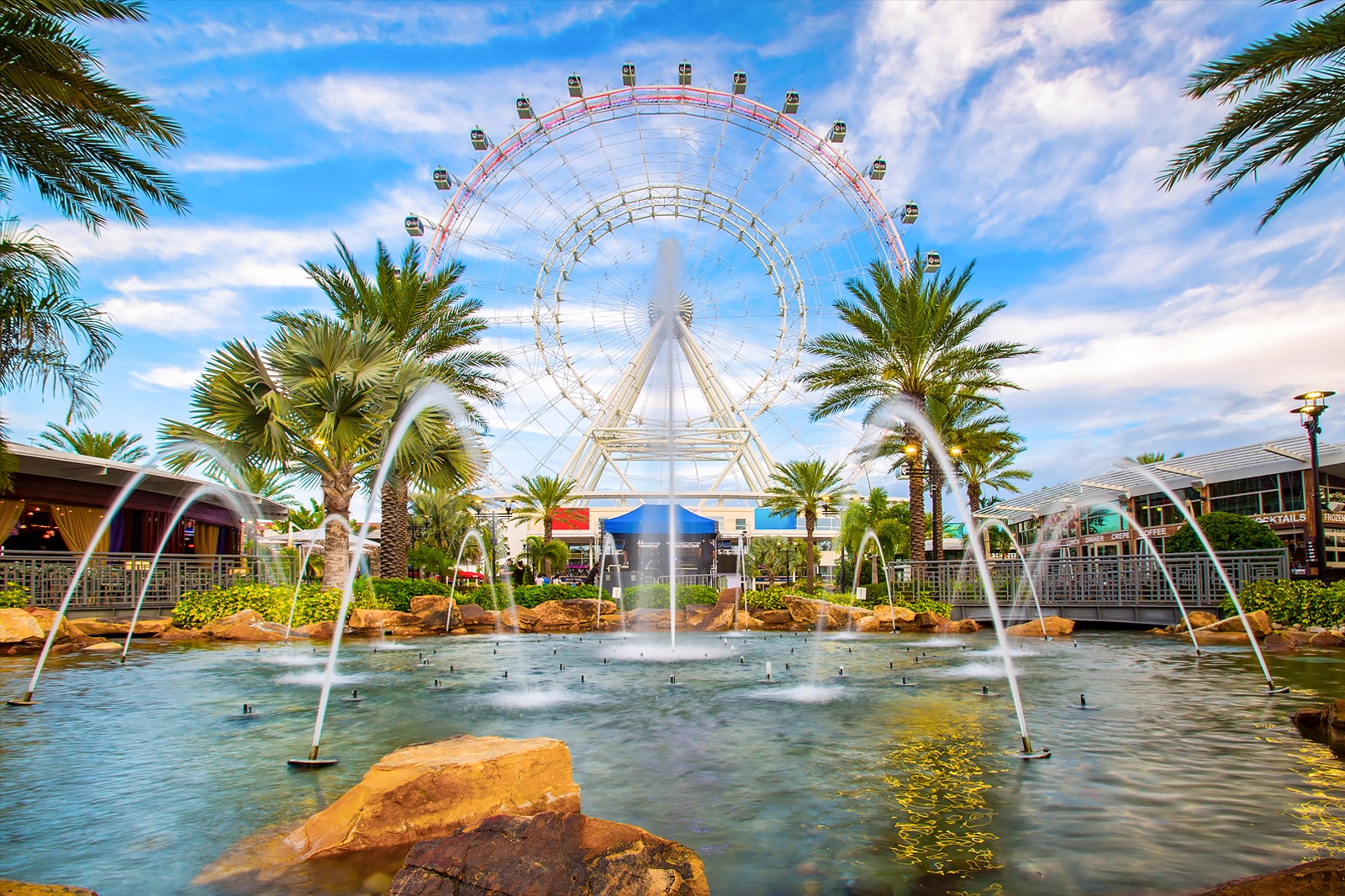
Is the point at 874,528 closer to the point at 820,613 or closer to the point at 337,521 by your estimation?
the point at 820,613

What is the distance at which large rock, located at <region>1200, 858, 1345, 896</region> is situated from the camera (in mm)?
3107

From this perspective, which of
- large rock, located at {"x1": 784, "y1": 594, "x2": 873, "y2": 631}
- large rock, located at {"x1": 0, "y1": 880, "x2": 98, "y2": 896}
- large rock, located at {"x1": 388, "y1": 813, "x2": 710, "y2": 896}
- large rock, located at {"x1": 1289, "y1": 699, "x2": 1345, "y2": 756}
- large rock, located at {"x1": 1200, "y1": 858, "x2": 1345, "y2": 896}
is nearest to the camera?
large rock, located at {"x1": 0, "y1": 880, "x2": 98, "y2": 896}

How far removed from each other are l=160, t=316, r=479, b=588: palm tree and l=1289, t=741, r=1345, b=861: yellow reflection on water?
1587cm

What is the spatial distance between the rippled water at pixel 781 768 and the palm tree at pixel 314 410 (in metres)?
6.67

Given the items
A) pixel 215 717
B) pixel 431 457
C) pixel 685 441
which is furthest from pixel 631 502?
pixel 215 717

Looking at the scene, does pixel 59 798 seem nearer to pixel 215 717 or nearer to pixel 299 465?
pixel 215 717

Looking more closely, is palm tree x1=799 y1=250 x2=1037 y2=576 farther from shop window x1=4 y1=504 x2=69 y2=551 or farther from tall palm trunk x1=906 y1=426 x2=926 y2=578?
shop window x1=4 y1=504 x2=69 y2=551

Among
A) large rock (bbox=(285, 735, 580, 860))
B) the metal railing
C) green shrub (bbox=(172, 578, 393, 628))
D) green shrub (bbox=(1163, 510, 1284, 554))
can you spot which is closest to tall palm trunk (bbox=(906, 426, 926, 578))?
green shrub (bbox=(1163, 510, 1284, 554))

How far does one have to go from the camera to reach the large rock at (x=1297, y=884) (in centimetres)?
311

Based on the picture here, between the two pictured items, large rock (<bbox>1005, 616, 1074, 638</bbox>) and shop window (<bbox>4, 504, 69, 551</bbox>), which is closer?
large rock (<bbox>1005, 616, 1074, 638</bbox>)

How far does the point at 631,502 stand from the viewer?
61.8m

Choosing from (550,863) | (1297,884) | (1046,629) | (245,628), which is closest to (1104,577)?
(1046,629)

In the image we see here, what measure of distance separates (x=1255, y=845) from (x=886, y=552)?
122ft

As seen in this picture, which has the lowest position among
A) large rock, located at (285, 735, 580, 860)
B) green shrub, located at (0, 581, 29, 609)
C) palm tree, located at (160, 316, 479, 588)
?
large rock, located at (285, 735, 580, 860)
